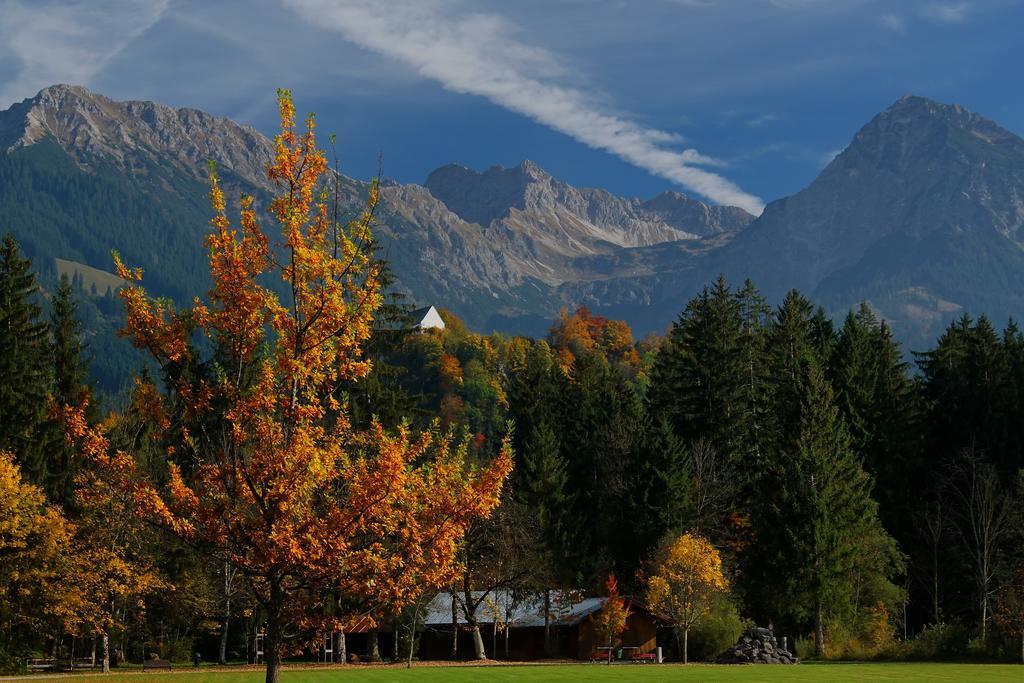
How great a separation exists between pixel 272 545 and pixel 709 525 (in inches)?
2256

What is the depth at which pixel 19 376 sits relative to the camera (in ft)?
170

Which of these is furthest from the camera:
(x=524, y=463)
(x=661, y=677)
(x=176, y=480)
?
(x=524, y=463)

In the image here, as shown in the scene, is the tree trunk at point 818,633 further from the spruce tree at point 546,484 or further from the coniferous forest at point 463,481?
the spruce tree at point 546,484

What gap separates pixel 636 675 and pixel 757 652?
641 inches

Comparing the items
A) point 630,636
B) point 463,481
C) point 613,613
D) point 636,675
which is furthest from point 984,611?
point 463,481

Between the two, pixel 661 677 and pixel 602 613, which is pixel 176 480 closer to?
pixel 661 677

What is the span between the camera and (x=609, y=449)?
76.2 meters

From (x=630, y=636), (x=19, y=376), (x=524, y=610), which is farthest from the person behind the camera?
(x=524, y=610)

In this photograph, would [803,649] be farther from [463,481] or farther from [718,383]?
[463,481]

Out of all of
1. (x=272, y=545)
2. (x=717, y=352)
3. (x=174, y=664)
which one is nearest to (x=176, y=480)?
(x=272, y=545)

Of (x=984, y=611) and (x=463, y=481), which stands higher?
(x=463, y=481)

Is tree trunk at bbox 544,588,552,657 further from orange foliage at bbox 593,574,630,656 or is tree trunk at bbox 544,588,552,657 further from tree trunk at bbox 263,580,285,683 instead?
tree trunk at bbox 263,580,285,683

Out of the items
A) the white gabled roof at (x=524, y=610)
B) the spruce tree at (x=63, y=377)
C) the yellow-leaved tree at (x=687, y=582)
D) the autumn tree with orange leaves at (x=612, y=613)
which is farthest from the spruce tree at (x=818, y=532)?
the spruce tree at (x=63, y=377)

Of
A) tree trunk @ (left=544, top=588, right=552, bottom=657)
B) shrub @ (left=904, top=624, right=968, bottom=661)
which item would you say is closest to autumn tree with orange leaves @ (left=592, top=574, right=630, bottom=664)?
tree trunk @ (left=544, top=588, right=552, bottom=657)
